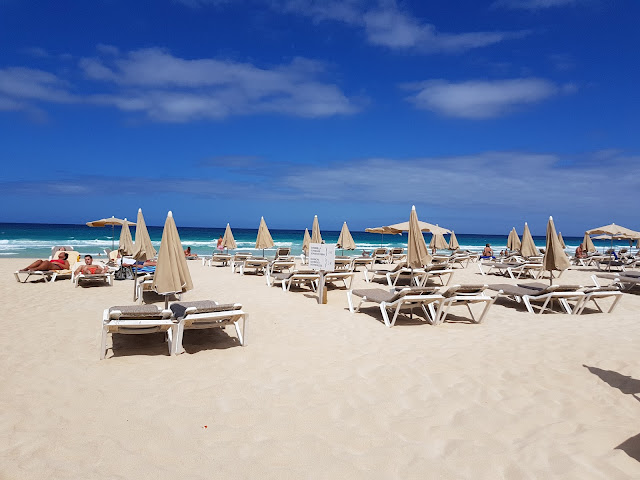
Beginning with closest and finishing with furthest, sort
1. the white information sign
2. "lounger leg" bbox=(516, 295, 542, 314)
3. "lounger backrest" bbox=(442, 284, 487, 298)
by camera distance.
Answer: "lounger backrest" bbox=(442, 284, 487, 298), "lounger leg" bbox=(516, 295, 542, 314), the white information sign

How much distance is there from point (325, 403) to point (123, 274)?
30.9 ft

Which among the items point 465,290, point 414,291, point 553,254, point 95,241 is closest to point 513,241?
point 553,254

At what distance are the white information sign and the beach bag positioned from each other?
5.88 m

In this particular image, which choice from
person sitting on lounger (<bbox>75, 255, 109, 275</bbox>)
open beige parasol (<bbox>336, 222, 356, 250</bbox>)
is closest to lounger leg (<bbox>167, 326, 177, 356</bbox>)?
person sitting on lounger (<bbox>75, 255, 109, 275</bbox>)

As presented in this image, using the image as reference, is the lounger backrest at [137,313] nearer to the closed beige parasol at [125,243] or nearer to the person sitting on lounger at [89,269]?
the person sitting on lounger at [89,269]

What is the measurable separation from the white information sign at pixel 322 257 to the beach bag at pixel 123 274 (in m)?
5.88

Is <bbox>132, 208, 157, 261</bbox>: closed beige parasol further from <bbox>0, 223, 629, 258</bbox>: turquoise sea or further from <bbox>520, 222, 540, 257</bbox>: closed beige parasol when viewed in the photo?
<bbox>520, 222, 540, 257</bbox>: closed beige parasol

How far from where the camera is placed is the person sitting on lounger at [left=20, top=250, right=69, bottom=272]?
10.5 meters

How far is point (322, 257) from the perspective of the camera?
7988 mm

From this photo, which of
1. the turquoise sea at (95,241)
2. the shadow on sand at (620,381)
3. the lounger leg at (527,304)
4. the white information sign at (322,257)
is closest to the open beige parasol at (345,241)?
the turquoise sea at (95,241)

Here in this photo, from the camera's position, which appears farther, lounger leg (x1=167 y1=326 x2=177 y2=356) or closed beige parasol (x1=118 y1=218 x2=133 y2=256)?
closed beige parasol (x1=118 y1=218 x2=133 y2=256)

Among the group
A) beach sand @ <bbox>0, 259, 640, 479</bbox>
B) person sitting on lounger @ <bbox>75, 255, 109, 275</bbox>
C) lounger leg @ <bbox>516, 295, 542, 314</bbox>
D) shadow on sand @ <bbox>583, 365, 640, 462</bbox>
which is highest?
person sitting on lounger @ <bbox>75, 255, 109, 275</bbox>

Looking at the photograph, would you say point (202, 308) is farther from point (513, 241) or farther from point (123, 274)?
point (513, 241)

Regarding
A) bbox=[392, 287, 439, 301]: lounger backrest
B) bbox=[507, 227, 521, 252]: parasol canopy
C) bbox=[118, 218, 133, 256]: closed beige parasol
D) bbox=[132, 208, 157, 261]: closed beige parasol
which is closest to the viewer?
bbox=[392, 287, 439, 301]: lounger backrest
